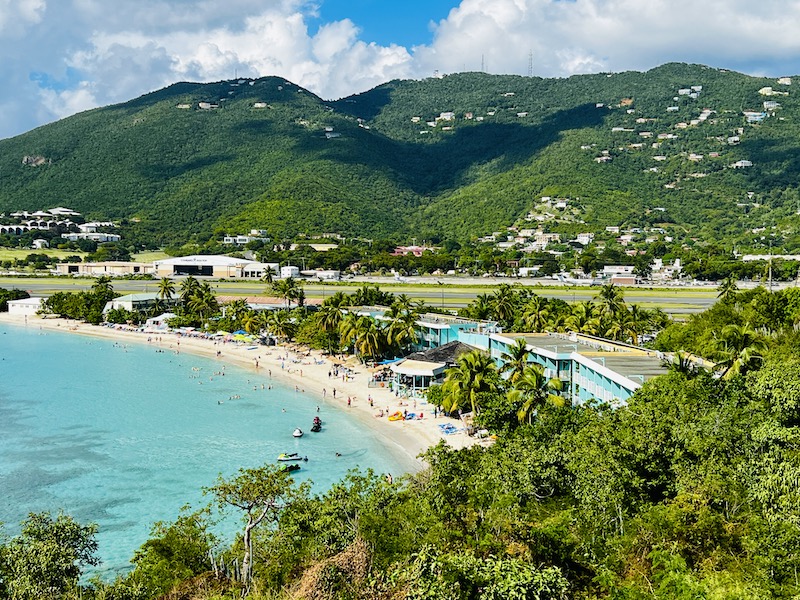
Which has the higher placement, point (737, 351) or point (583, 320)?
point (737, 351)

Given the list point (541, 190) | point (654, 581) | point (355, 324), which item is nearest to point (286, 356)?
point (355, 324)

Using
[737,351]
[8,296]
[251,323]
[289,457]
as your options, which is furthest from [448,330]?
[8,296]

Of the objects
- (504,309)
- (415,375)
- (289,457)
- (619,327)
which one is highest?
(504,309)

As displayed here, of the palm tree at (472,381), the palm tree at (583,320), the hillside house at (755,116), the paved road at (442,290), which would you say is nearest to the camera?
the palm tree at (472,381)

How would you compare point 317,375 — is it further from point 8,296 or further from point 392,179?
point 392,179

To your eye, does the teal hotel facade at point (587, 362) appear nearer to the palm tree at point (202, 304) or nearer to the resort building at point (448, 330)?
the resort building at point (448, 330)

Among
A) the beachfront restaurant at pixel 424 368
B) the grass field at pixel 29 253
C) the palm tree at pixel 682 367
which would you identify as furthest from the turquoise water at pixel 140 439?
the grass field at pixel 29 253
